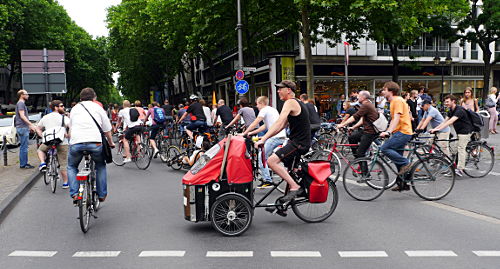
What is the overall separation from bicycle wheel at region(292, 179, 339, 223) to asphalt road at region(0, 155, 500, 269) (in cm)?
11

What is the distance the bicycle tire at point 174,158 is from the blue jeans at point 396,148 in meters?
5.53

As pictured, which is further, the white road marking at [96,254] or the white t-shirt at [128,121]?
the white t-shirt at [128,121]

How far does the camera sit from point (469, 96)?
1180 cm

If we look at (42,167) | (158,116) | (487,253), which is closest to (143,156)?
(158,116)

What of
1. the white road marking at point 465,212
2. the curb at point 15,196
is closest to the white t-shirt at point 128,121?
the curb at point 15,196

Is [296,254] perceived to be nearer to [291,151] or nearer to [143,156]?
[291,151]

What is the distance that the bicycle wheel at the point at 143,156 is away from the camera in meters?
12.3

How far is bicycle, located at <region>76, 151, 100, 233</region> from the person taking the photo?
228 inches

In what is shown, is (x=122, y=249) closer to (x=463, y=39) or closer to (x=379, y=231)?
(x=379, y=231)

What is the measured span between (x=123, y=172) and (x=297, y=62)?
23.9m

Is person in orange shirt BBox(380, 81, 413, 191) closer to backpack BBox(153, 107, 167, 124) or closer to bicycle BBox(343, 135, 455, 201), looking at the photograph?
bicycle BBox(343, 135, 455, 201)

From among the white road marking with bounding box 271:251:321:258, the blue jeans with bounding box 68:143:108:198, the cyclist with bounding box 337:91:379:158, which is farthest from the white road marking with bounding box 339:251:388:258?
the cyclist with bounding box 337:91:379:158

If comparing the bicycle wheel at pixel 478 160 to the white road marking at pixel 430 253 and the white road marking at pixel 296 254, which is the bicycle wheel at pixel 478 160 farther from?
the white road marking at pixel 296 254

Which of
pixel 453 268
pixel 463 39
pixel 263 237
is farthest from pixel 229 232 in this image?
pixel 463 39
